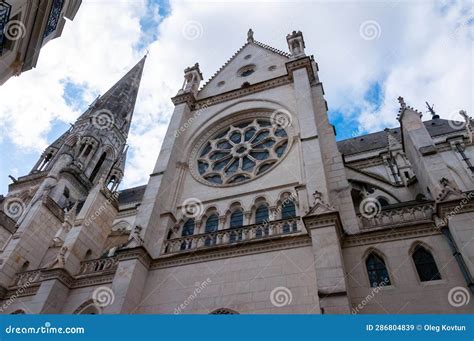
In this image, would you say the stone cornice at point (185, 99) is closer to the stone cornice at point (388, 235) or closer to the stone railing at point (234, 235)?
the stone railing at point (234, 235)

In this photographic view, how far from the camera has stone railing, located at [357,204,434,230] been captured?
364 inches

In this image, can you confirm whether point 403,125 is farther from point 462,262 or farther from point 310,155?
point 462,262

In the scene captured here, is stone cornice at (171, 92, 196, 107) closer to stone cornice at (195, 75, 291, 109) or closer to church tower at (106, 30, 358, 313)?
church tower at (106, 30, 358, 313)

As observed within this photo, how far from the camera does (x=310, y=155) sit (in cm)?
1114

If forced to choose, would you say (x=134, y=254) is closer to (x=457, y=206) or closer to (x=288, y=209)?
(x=288, y=209)

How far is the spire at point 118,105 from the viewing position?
35.9 m

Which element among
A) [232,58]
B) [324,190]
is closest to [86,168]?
[232,58]

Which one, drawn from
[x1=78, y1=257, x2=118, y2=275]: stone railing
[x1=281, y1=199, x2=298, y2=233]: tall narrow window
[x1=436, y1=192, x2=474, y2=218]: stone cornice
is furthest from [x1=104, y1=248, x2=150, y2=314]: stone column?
[x1=436, y1=192, x2=474, y2=218]: stone cornice

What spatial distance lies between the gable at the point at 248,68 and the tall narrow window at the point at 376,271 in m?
10.6

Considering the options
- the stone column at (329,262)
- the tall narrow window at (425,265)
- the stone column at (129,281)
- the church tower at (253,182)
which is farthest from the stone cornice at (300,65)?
the stone column at (129,281)

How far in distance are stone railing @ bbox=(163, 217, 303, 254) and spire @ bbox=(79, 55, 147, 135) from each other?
87.2 ft

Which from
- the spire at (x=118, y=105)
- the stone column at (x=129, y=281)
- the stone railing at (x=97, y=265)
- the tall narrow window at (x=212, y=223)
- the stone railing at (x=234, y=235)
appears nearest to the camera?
the stone column at (x=129, y=281)

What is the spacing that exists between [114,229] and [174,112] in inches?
282

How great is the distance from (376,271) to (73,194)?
900 inches
